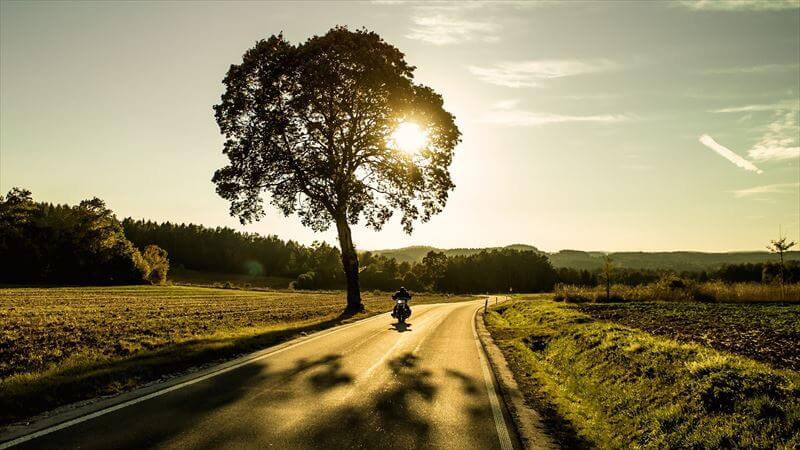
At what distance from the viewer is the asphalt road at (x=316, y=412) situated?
19.9ft

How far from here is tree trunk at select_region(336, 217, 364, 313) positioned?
1182 inches

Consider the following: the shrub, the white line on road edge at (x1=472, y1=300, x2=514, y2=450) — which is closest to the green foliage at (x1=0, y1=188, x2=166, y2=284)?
the shrub

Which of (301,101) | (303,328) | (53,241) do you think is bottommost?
(303,328)

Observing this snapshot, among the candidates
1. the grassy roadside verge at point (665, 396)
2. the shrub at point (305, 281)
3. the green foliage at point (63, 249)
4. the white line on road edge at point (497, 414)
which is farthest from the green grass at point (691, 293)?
the shrub at point (305, 281)

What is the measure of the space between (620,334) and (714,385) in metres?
6.86

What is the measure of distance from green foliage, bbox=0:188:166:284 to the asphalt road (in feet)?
269

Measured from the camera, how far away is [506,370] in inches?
483

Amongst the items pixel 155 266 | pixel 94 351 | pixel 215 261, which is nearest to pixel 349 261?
pixel 94 351

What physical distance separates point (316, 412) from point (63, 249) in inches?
3692

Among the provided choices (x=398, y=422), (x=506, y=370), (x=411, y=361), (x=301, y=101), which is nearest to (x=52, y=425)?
(x=398, y=422)

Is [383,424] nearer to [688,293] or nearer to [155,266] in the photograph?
[688,293]

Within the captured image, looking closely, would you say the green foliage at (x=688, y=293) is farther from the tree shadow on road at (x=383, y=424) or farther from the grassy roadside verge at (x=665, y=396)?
the tree shadow on road at (x=383, y=424)

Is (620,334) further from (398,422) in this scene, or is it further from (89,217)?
(89,217)

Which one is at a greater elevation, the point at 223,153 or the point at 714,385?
the point at 223,153
